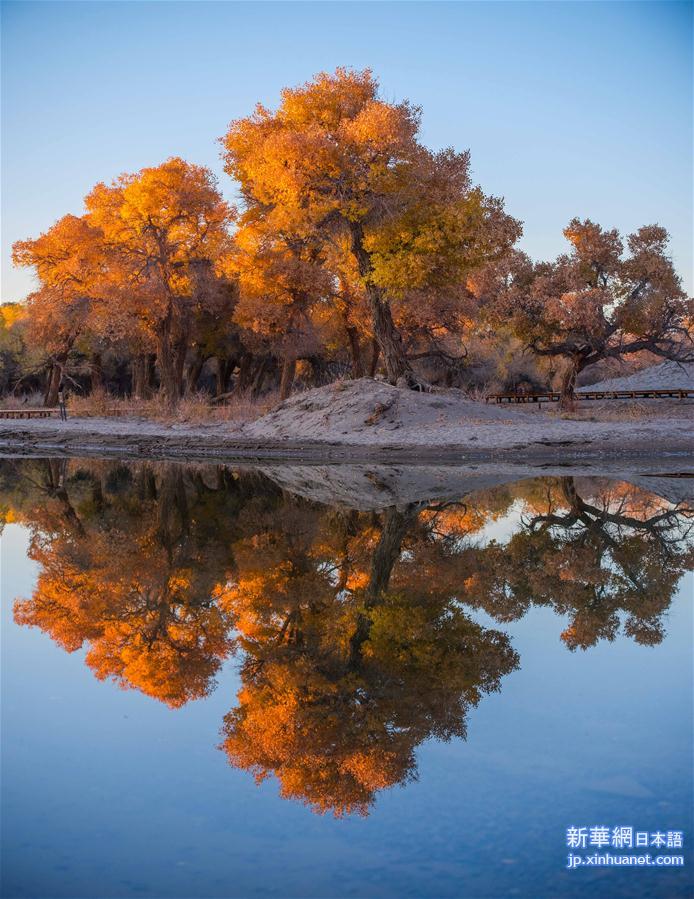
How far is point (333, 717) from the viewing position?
4969 millimetres

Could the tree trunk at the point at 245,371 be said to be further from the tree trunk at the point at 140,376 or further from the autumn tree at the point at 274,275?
the autumn tree at the point at 274,275

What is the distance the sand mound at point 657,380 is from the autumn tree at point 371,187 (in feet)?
73.4

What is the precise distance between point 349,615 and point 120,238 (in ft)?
107

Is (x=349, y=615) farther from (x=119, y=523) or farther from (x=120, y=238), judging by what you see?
(x=120, y=238)

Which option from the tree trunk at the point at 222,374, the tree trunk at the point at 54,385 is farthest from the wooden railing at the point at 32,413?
the tree trunk at the point at 222,374

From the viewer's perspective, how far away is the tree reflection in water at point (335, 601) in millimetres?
4859

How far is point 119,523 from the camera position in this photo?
41.8 ft

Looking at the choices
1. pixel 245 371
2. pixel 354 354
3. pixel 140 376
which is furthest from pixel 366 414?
pixel 140 376

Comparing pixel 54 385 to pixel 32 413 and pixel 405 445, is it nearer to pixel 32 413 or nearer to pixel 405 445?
pixel 32 413

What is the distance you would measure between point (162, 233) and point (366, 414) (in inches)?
571

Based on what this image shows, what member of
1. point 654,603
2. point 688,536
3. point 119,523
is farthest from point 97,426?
point 654,603

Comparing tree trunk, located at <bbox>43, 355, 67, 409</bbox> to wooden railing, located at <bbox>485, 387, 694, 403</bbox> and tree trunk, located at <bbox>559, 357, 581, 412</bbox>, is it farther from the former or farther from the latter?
tree trunk, located at <bbox>559, 357, 581, 412</bbox>

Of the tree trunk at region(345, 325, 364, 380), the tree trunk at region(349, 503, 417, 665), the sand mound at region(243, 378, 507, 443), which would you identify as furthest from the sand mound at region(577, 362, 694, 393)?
the tree trunk at region(349, 503, 417, 665)

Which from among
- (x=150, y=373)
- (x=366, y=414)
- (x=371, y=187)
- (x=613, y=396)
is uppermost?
(x=371, y=187)
